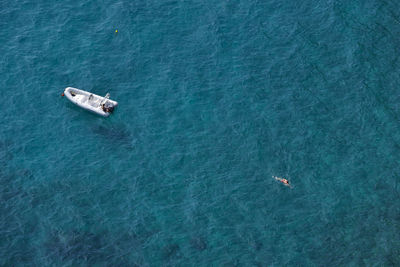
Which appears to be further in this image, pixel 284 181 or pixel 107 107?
pixel 107 107

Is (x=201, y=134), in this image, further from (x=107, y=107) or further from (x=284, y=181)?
(x=107, y=107)

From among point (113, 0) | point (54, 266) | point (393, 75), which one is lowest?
point (54, 266)

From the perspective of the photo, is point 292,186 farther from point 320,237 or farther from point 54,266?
point 54,266

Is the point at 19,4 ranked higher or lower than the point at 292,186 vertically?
higher

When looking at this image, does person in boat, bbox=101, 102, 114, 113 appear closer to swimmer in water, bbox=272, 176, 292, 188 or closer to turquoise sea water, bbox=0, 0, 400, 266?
turquoise sea water, bbox=0, 0, 400, 266

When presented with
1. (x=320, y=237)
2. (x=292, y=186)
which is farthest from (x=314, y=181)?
(x=320, y=237)

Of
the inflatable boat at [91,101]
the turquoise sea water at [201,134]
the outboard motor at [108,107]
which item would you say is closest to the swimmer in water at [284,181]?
the turquoise sea water at [201,134]

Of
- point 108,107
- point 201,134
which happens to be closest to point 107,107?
point 108,107
